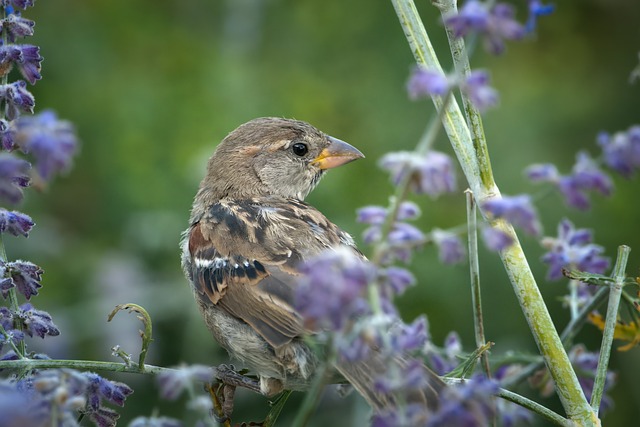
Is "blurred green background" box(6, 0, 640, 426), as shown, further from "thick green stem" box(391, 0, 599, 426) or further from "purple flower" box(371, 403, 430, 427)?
"purple flower" box(371, 403, 430, 427)

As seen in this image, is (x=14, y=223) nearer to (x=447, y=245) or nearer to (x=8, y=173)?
(x=8, y=173)

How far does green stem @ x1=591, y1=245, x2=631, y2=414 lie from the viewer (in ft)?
6.19

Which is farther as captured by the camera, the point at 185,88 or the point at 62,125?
the point at 185,88

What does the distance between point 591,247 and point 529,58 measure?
3.92 metres

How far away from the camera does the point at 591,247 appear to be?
7.55ft

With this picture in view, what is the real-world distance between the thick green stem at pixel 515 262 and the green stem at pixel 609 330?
0.13 ft

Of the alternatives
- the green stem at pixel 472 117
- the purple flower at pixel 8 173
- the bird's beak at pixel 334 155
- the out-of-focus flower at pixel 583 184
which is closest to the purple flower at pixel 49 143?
the purple flower at pixel 8 173

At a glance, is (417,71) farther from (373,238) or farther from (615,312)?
(615,312)

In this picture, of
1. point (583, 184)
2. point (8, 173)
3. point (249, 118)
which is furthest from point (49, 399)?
point (249, 118)

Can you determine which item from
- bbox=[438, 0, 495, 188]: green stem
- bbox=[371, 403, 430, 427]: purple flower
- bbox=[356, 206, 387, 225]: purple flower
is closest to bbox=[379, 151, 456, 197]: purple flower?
bbox=[371, 403, 430, 427]: purple flower

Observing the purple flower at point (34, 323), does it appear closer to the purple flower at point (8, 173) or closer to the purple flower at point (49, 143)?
the purple flower at point (8, 173)

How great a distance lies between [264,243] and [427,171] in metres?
1.61

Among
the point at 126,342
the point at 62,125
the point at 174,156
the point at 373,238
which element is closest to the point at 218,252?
the point at 373,238

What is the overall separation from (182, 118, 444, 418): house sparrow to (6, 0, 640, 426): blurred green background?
2.66ft
